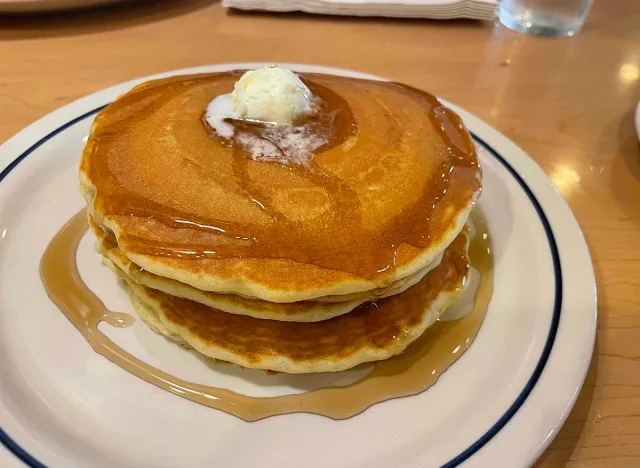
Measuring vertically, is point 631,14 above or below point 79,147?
above

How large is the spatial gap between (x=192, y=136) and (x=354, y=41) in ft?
4.61

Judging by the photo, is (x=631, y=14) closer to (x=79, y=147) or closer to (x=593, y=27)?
(x=593, y=27)

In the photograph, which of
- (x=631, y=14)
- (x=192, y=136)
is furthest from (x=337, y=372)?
(x=631, y=14)

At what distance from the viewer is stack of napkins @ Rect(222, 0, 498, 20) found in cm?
245

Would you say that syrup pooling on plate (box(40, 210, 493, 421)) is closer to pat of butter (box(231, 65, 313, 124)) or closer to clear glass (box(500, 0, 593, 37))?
pat of butter (box(231, 65, 313, 124))

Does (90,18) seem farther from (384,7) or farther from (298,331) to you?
(298,331)

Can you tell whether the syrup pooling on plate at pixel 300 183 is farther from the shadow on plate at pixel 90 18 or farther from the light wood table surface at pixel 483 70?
the shadow on plate at pixel 90 18

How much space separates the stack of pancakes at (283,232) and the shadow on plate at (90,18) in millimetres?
1238

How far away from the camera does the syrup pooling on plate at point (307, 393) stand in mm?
1027

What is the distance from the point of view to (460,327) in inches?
46.4

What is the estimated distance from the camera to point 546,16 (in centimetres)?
257

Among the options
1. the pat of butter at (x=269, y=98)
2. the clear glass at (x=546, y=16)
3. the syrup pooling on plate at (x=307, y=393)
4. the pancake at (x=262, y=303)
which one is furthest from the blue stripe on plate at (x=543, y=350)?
the clear glass at (x=546, y=16)

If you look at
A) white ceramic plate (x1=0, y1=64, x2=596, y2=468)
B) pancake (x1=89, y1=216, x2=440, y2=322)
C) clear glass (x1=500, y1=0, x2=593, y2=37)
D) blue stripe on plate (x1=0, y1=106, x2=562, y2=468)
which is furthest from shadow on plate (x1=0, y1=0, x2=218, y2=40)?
pancake (x1=89, y1=216, x2=440, y2=322)

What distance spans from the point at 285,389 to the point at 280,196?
40cm
